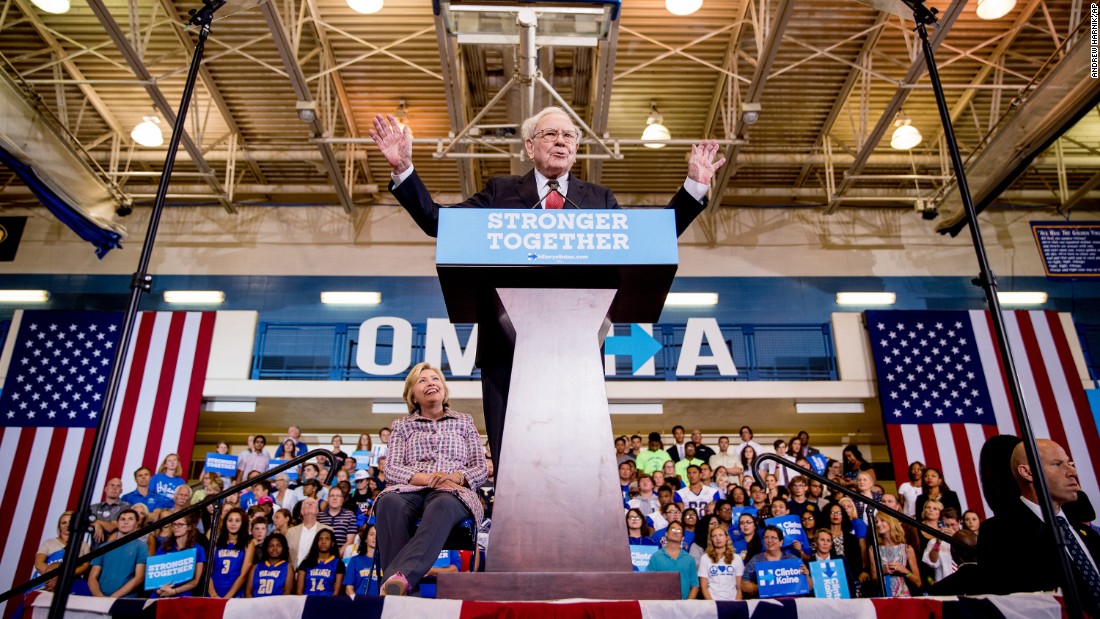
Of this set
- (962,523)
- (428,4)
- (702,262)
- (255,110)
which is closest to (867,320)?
(702,262)

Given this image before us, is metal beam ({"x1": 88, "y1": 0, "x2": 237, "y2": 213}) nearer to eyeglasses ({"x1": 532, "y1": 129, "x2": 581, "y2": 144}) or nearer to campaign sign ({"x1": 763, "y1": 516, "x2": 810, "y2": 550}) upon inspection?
eyeglasses ({"x1": 532, "y1": 129, "x2": 581, "y2": 144})

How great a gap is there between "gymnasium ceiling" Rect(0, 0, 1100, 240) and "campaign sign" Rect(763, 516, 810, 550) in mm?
4878

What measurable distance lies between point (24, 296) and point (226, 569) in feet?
27.3

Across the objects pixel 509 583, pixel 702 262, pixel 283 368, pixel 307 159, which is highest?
pixel 307 159

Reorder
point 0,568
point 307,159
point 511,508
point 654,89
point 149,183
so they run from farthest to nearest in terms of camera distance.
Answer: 1. point 149,183
2. point 307,159
3. point 654,89
4. point 0,568
5. point 511,508

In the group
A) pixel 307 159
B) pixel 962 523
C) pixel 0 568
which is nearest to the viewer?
pixel 962 523

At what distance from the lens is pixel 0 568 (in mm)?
8539

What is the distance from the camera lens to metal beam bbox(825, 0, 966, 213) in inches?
275

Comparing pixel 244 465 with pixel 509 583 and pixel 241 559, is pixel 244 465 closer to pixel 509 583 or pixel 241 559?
pixel 241 559

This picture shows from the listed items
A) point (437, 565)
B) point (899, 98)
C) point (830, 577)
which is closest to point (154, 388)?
point (437, 565)

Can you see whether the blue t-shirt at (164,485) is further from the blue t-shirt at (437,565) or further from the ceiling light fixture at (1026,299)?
the ceiling light fixture at (1026,299)

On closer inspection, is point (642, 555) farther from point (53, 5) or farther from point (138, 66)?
point (53, 5)

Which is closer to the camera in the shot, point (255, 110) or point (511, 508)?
point (511, 508)

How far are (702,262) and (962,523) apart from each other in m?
6.15
